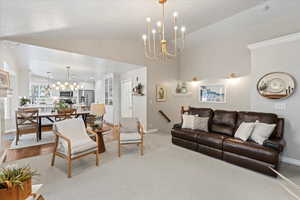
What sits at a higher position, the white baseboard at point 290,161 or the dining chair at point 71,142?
the dining chair at point 71,142

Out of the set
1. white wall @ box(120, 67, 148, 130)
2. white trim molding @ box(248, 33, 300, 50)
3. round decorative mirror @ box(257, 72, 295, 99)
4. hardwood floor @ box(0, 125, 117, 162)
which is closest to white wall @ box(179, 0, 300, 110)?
white trim molding @ box(248, 33, 300, 50)

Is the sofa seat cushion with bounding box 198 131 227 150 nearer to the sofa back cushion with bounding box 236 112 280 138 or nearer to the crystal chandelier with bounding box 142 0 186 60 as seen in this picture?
the sofa back cushion with bounding box 236 112 280 138

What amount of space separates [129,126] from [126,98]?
3.20 meters

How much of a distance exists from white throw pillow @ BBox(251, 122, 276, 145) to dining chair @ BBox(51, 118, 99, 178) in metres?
3.20

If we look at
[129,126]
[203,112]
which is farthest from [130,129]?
[203,112]

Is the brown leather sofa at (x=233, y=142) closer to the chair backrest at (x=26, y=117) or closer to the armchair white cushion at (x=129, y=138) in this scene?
the armchair white cushion at (x=129, y=138)

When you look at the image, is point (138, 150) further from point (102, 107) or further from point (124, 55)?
point (124, 55)

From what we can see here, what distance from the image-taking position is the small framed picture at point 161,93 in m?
5.99

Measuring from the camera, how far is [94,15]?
3018 mm

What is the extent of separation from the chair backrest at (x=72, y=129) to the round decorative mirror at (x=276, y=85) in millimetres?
4224

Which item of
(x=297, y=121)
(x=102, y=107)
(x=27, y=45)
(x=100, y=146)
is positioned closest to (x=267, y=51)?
(x=297, y=121)

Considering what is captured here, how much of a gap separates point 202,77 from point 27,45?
537cm

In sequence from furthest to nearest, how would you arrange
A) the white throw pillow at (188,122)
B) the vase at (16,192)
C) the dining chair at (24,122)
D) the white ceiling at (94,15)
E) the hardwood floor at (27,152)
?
the dining chair at (24,122) < the white throw pillow at (188,122) < the hardwood floor at (27,152) < the white ceiling at (94,15) < the vase at (16,192)

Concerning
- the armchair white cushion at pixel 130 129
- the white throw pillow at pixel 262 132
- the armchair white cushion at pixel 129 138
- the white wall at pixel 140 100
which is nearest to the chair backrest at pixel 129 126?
the armchair white cushion at pixel 130 129
